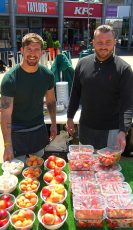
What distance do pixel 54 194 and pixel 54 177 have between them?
0.30 metres

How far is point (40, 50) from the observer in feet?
9.41

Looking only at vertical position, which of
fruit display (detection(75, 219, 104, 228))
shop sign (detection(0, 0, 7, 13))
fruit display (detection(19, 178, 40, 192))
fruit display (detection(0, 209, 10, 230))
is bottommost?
fruit display (detection(75, 219, 104, 228))

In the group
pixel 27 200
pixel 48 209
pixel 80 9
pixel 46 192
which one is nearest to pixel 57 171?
pixel 46 192

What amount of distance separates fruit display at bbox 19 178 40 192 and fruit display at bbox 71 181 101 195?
0.34m

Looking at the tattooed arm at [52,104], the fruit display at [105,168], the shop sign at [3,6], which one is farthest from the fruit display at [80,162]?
the shop sign at [3,6]

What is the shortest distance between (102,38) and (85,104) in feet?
2.55

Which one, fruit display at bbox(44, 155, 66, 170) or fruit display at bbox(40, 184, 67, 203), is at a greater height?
fruit display at bbox(44, 155, 66, 170)

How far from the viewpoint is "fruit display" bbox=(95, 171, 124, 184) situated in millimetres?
2379

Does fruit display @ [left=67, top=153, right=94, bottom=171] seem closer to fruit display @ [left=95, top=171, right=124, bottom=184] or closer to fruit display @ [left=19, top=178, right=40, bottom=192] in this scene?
fruit display @ [left=95, top=171, right=124, bottom=184]

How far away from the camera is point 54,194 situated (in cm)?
221

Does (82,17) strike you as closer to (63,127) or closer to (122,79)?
(63,127)

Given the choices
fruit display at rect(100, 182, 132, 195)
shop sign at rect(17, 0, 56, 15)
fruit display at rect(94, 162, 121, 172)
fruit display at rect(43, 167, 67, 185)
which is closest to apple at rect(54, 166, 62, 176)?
fruit display at rect(43, 167, 67, 185)

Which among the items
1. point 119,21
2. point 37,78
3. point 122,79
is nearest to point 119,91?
point 122,79

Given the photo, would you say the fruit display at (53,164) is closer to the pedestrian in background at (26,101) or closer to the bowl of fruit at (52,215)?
the pedestrian in background at (26,101)
